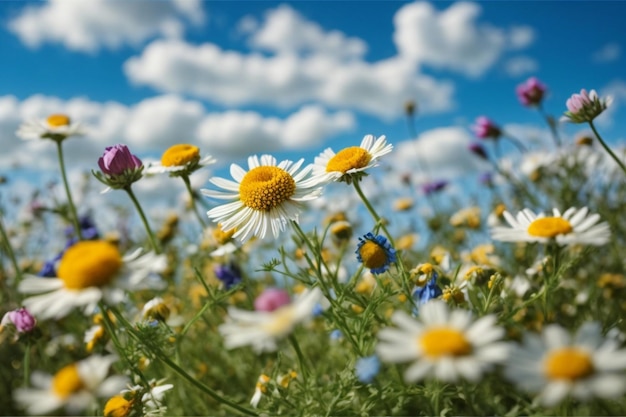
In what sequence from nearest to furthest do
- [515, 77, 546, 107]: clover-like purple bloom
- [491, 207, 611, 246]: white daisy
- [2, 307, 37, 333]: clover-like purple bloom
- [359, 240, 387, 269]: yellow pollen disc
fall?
[491, 207, 611, 246]: white daisy < [359, 240, 387, 269]: yellow pollen disc < [2, 307, 37, 333]: clover-like purple bloom < [515, 77, 546, 107]: clover-like purple bloom

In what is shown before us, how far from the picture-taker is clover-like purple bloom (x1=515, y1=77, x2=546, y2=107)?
11.0 feet

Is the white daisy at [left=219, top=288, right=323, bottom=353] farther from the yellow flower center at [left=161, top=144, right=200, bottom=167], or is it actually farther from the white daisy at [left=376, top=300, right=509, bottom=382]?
the yellow flower center at [left=161, top=144, right=200, bottom=167]

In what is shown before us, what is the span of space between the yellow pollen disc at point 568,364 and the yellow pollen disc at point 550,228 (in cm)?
47

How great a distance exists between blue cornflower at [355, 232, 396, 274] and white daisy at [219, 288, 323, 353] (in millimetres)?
632

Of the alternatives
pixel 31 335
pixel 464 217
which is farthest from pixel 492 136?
pixel 31 335

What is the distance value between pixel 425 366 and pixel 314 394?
2.40 ft

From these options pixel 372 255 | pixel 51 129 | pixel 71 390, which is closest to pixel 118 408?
pixel 71 390

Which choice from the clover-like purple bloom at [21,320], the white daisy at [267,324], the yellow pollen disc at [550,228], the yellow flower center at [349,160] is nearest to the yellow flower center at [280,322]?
the white daisy at [267,324]

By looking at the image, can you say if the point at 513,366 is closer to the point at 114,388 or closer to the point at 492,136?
the point at 114,388

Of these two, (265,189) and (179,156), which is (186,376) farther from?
(179,156)

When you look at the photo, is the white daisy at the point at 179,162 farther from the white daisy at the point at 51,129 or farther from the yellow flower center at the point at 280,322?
the yellow flower center at the point at 280,322

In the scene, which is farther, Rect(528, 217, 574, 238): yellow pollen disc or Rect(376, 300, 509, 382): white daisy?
Rect(528, 217, 574, 238): yellow pollen disc

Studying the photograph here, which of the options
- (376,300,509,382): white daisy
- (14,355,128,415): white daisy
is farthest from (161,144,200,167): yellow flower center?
(376,300,509,382): white daisy

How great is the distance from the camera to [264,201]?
142cm
